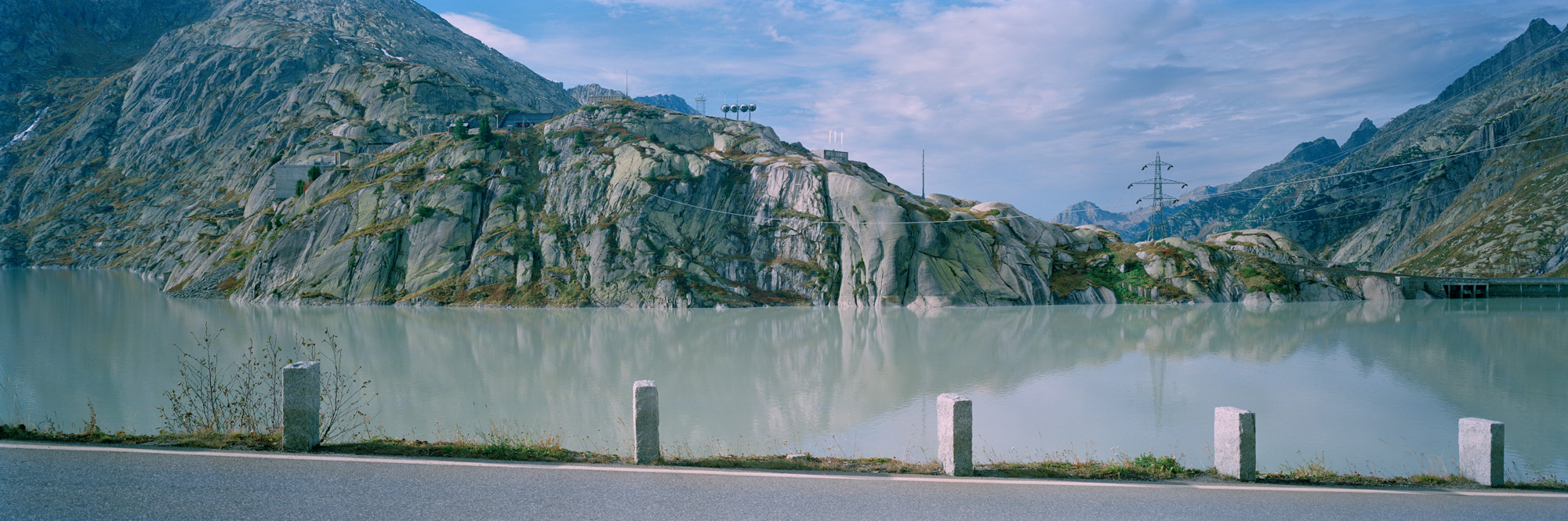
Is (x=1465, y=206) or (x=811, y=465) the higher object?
(x=1465, y=206)

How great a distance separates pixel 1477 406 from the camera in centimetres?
2294

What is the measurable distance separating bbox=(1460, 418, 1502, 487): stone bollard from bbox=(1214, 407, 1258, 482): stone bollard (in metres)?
2.78

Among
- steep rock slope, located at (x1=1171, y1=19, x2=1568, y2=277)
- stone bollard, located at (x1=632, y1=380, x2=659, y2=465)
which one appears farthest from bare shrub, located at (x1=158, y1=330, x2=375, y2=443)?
steep rock slope, located at (x1=1171, y1=19, x2=1568, y2=277)

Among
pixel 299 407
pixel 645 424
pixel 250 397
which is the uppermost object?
pixel 299 407

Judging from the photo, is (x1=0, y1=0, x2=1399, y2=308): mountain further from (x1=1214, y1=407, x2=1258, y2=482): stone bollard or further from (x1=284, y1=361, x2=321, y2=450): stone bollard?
(x1=1214, y1=407, x2=1258, y2=482): stone bollard

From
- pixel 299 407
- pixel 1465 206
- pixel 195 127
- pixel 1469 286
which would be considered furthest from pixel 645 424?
pixel 195 127

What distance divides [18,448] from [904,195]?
79179 millimetres

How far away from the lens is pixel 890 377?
29109 mm

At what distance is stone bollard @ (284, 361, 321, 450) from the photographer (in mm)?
11188

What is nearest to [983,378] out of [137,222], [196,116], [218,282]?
[218,282]

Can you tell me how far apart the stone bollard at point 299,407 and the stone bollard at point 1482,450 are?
656 inches

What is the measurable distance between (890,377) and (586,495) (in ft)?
68.7

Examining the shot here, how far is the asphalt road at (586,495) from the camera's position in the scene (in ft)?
28.6

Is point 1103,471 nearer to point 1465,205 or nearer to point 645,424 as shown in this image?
point 645,424
